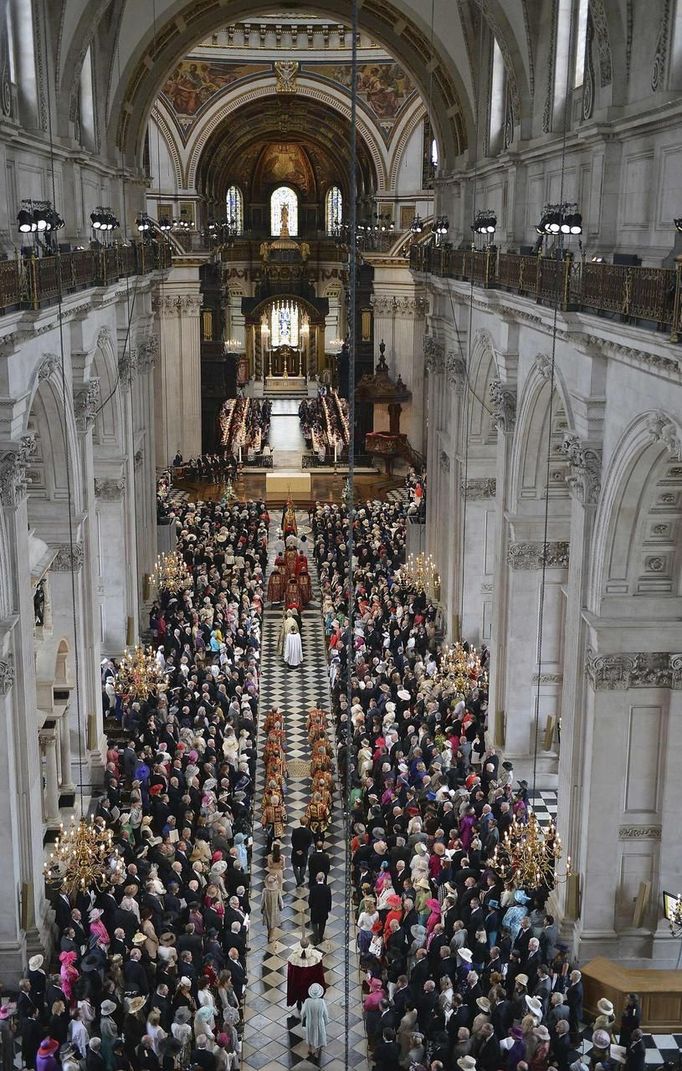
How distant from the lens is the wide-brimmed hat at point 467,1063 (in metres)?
10.7

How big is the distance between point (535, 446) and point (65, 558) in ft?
23.7

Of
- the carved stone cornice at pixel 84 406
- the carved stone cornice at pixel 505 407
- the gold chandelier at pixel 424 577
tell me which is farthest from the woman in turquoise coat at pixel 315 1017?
the gold chandelier at pixel 424 577

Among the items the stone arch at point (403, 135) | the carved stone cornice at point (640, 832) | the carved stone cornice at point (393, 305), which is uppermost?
the stone arch at point (403, 135)

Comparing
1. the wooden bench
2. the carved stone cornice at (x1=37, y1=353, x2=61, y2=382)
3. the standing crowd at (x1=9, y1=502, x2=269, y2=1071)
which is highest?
the carved stone cornice at (x1=37, y1=353, x2=61, y2=382)

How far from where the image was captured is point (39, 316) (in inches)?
501

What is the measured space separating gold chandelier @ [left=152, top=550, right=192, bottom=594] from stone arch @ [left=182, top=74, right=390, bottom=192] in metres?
18.8

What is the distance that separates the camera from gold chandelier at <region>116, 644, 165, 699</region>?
18891mm

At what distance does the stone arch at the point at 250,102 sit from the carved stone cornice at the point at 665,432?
31854 mm

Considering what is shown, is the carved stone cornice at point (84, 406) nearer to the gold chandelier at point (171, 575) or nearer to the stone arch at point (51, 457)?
the stone arch at point (51, 457)

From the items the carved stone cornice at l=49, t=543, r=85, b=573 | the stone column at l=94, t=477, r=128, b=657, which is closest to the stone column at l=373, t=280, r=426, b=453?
the stone column at l=94, t=477, r=128, b=657

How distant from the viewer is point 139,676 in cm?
1891

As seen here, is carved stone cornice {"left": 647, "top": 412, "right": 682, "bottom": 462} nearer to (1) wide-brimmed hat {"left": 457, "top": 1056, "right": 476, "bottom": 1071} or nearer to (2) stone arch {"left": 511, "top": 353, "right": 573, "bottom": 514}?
(2) stone arch {"left": 511, "top": 353, "right": 573, "bottom": 514}

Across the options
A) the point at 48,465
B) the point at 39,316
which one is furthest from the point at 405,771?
the point at 39,316

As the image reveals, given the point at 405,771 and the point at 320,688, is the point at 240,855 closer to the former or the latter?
the point at 405,771
